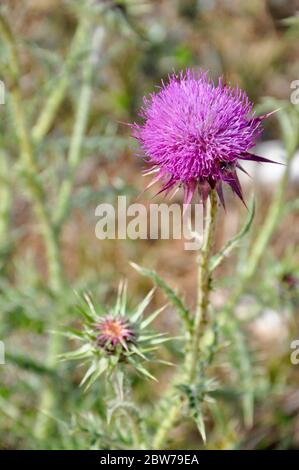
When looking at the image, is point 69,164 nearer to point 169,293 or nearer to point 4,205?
point 4,205

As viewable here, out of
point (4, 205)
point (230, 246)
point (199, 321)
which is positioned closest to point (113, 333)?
point (199, 321)

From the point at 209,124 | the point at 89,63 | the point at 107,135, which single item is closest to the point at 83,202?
the point at 107,135

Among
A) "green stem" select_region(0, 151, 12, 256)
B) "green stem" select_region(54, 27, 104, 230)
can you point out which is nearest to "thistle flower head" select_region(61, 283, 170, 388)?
"green stem" select_region(54, 27, 104, 230)

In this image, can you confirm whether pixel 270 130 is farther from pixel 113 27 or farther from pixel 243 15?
pixel 113 27

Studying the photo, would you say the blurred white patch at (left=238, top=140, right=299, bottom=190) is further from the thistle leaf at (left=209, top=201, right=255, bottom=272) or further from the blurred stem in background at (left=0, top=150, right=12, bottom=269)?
the thistle leaf at (left=209, top=201, right=255, bottom=272)

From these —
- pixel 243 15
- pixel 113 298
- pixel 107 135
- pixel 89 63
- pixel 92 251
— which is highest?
pixel 243 15

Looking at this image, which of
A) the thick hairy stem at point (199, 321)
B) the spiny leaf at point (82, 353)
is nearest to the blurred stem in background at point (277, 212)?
the thick hairy stem at point (199, 321)
